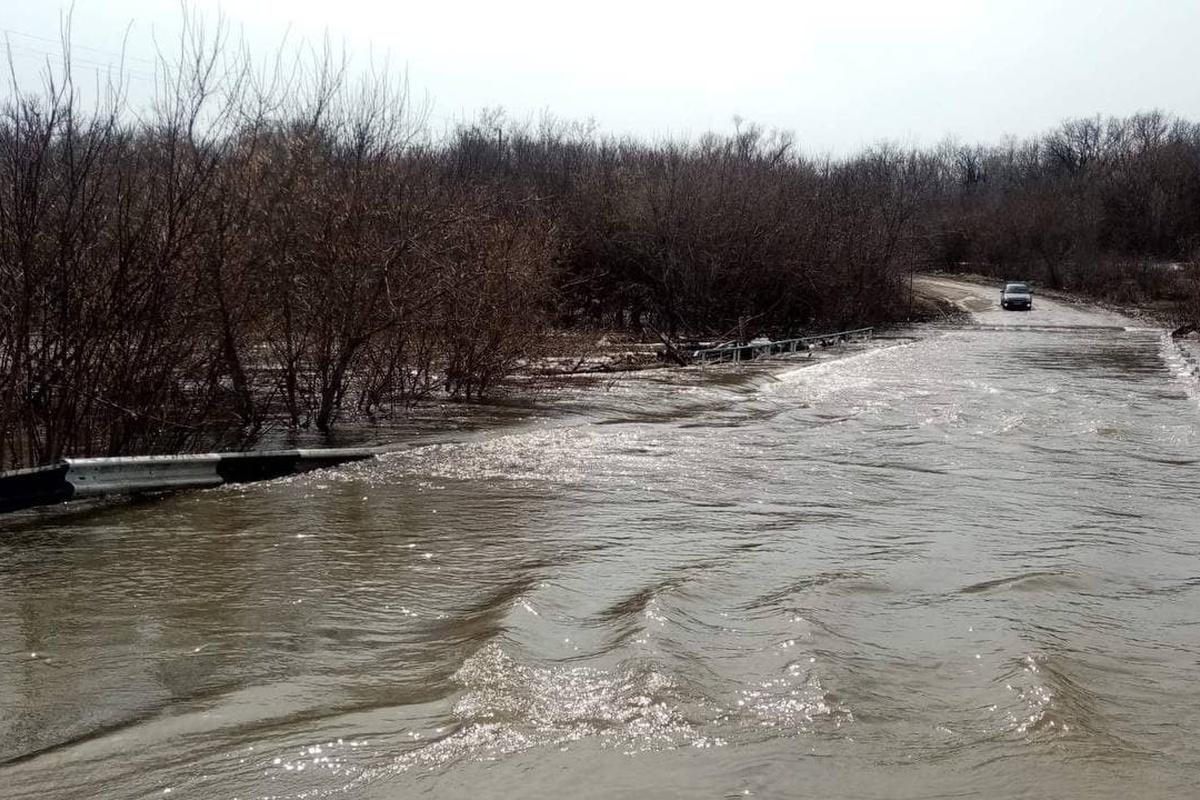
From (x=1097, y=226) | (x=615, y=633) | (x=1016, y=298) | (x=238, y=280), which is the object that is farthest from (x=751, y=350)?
(x=1097, y=226)

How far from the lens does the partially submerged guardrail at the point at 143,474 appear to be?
8.82 metres

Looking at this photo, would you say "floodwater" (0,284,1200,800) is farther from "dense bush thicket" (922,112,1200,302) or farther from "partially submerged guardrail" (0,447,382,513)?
"dense bush thicket" (922,112,1200,302)

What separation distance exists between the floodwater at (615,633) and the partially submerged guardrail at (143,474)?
250mm

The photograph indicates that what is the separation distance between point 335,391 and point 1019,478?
895cm

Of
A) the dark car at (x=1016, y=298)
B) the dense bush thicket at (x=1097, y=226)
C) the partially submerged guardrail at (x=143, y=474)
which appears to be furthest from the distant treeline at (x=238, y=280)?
the dense bush thicket at (x=1097, y=226)

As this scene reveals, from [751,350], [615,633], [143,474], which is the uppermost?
[751,350]

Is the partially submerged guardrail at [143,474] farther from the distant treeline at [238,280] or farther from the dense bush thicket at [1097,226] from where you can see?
the dense bush thicket at [1097,226]

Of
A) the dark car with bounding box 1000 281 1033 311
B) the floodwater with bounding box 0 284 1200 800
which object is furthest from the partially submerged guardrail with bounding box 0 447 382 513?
the dark car with bounding box 1000 281 1033 311

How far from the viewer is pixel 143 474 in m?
9.68

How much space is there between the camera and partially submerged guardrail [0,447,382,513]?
8.82 metres

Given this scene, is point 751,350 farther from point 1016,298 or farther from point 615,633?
point 1016,298

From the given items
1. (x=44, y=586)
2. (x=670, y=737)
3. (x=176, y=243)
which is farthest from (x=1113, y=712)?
(x=176, y=243)

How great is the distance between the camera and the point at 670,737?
4875 millimetres

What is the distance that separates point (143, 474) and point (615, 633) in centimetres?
559
